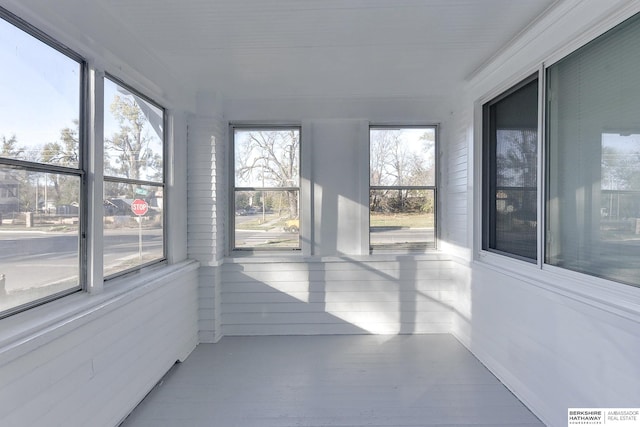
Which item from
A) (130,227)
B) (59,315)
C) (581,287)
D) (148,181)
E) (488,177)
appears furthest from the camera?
(488,177)

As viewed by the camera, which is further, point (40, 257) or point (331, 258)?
point (331, 258)

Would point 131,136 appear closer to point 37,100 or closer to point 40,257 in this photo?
point 37,100

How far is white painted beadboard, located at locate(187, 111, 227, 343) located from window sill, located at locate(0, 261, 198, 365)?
109cm

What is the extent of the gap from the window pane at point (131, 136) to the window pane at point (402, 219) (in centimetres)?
241

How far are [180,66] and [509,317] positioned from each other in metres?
3.70

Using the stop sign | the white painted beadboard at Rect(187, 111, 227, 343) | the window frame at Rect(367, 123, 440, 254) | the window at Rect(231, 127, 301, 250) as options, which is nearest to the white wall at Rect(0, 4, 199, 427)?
the white painted beadboard at Rect(187, 111, 227, 343)

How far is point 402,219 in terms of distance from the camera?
417 centimetres

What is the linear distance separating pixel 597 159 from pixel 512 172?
94 centimetres

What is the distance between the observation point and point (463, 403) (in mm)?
2584

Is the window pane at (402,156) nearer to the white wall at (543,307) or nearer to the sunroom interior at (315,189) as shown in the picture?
the sunroom interior at (315,189)

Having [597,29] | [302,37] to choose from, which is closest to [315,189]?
[302,37]

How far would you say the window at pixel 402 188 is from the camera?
4125 millimetres

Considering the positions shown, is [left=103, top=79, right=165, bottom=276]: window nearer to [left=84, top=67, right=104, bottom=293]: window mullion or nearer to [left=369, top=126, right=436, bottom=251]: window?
[left=84, top=67, right=104, bottom=293]: window mullion

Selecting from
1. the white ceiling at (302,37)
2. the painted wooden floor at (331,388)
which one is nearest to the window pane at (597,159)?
the white ceiling at (302,37)
